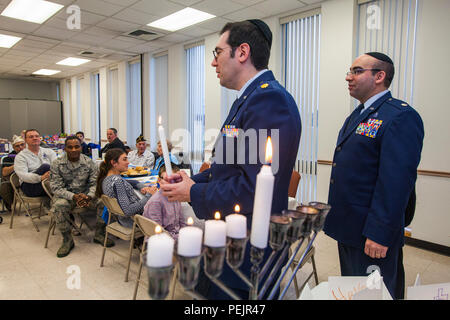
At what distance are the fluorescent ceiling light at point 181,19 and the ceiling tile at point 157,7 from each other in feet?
0.52

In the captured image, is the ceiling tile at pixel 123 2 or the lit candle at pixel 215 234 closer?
the lit candle at pixel 215 234

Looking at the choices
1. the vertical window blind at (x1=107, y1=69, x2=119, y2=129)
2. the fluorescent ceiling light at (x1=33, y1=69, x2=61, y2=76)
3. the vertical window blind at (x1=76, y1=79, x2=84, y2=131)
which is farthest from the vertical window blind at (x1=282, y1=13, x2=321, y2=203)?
the vertical window blind at (x1=76, y1=79, x2=84, y2=131)

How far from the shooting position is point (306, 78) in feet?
15.0

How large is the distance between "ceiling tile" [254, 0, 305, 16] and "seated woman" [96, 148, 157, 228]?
2889mm

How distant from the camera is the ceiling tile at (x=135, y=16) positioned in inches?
183

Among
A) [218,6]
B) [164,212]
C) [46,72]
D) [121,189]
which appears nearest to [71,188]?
[121,189]

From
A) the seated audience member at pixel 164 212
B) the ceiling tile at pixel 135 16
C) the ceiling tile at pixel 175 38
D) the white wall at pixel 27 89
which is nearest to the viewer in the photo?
the seated audience member at pixel 164 212

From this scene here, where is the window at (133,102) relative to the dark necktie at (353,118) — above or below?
above

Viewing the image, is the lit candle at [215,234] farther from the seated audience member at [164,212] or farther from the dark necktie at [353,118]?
the seated audience member at [164,212]

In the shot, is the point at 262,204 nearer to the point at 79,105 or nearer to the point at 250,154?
the point at 250,154

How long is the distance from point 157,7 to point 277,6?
1744mm

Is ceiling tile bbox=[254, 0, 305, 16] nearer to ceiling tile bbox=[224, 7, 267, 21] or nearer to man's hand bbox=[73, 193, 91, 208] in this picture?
ceiling tile bbox=[224, 7, 267, 21]

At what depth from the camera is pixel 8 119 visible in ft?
36.2

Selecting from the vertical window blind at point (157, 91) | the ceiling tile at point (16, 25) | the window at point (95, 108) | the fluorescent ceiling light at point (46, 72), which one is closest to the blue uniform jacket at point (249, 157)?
the ceiling tile at point (16, 25)
